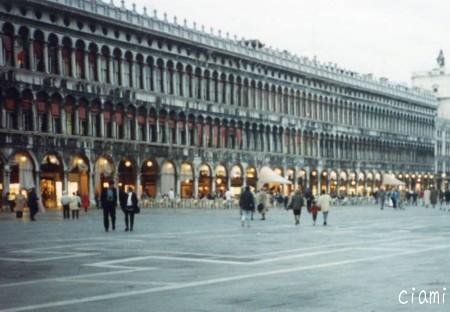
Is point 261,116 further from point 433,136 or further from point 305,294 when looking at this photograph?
point 305,294

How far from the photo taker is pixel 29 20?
52.2 metres

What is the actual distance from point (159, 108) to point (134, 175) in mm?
5774

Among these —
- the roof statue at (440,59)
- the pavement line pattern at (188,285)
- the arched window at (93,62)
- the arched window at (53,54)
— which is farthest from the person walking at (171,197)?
the roof statue at (440,59)

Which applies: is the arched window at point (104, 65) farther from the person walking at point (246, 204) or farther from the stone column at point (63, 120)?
the person walking at point (246, 204)

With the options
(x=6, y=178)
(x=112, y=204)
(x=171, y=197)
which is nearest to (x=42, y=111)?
(x=6, y=178)

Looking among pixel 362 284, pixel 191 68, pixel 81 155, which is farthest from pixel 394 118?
pixel 362 284

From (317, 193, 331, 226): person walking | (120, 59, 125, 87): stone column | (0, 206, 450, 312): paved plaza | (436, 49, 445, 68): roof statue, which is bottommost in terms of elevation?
(0, 206, 450, 312): paved plaza

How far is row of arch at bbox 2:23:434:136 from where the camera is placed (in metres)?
52.8

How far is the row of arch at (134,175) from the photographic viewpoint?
2050 inches

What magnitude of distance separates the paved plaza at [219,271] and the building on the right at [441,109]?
9684cm

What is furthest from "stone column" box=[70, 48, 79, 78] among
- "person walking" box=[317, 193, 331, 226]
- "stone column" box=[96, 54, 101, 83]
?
"person walking" box=[317, 193, 331, 226]

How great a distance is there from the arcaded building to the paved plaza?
13.3 m

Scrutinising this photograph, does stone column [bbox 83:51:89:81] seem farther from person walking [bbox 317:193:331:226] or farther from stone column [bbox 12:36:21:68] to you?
person walking [bbox 317:193:331:226]

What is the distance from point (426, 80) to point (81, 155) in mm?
89366
